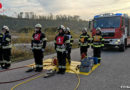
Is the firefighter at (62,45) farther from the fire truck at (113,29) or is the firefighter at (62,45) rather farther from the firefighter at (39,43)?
the fire truck at (113,29)

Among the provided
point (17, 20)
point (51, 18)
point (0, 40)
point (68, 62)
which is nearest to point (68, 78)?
point (68, 62)

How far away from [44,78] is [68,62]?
201 cm

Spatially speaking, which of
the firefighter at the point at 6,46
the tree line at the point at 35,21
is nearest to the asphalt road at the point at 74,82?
the firefighter at the point at 6,46

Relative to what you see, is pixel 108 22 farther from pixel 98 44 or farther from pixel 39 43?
pixel 39 43

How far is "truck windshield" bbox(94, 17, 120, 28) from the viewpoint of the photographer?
33.4 ft

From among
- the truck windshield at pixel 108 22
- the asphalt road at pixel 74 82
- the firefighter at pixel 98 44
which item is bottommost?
the asphalt road at pixel 74 82

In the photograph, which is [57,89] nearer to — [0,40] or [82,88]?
[82,88]

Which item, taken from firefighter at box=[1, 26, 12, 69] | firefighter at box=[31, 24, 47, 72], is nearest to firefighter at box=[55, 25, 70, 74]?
firefighter at box=[31, 24, 47, 72]

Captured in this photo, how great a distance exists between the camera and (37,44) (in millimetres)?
5453

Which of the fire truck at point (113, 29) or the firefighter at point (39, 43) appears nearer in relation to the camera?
the firefighter at point (39, 43)

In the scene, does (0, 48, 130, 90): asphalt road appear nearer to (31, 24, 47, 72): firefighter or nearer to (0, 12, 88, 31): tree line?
(31, 24, 47, 72): firefighter

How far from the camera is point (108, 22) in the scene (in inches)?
411

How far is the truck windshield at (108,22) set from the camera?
10.2 metres

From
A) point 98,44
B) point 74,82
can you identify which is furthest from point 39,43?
point 98,44
